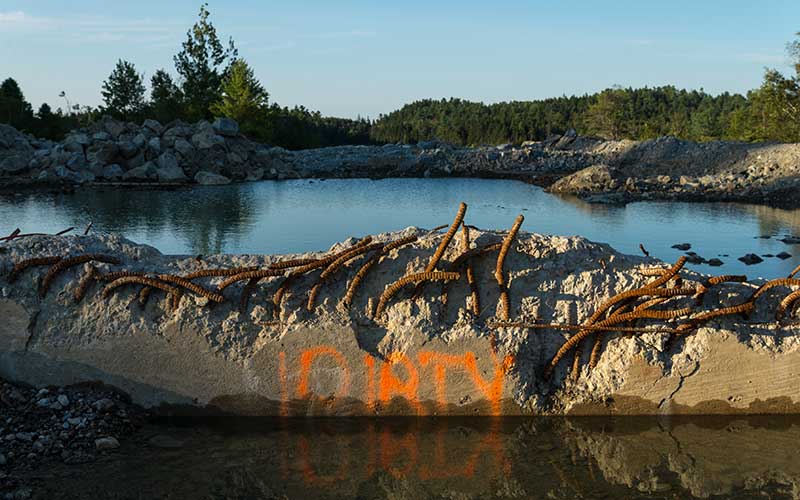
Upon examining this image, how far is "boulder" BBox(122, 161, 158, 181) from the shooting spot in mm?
37878

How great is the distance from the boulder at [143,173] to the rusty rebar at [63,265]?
33684 mm

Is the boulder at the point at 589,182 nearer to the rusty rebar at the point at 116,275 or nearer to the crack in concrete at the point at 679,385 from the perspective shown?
the crack in concrete at the point at 679,385

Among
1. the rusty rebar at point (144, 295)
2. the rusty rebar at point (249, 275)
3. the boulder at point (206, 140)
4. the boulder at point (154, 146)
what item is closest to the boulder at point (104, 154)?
the boulder at point (154, 146)

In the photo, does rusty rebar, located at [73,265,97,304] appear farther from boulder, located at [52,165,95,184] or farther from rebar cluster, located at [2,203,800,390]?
boulder, located at [52,165,95,184]

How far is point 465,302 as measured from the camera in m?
5.78

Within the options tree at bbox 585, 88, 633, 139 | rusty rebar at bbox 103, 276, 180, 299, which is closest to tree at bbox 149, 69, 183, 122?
tree at bbox 585, 88, 633, 139

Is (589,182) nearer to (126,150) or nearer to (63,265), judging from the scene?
(126,150)

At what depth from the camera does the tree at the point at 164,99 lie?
66812 millimetres

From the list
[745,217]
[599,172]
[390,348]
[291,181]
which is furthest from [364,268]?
[291,181]

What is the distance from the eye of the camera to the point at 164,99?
69.2 metres

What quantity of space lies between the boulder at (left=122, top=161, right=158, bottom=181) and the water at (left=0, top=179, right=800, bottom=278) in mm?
4044

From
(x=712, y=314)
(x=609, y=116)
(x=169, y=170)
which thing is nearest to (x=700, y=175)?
(x=169, y=170)

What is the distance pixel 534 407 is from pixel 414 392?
3.02 ft

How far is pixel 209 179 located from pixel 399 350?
34.7 m
